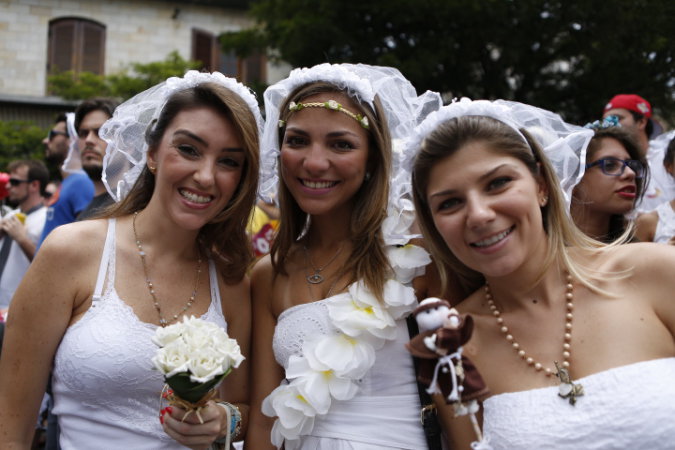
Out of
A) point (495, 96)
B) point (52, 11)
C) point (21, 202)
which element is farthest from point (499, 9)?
point (52, 11)

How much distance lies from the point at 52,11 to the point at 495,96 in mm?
15800

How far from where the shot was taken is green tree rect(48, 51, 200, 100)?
698 inches

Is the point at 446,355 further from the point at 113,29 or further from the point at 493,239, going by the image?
the point at 113,29

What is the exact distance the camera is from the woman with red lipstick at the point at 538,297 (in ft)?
7.48

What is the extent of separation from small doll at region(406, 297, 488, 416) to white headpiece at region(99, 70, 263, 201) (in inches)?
66.6

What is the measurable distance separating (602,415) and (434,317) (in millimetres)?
810

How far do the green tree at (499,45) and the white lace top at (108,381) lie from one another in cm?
1093

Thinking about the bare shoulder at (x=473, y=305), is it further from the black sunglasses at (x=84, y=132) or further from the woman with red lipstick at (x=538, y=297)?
the black sunglasses at (x=84, y=132)

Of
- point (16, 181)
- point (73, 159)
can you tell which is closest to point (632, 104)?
point (73, 159)

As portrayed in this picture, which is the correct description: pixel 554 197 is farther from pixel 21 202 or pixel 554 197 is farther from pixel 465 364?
pixel 21 202

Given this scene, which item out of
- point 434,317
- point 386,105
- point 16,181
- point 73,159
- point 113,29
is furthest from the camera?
point 113,29

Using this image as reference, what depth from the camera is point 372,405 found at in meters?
2.78

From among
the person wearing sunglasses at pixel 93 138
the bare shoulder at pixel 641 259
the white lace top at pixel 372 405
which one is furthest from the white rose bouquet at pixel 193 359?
the person wearing sunglasses at pixel 93 138

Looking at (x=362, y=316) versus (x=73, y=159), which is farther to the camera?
(x=73, y=159)
